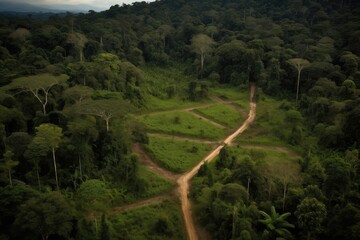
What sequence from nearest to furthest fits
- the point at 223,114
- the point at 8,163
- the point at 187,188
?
the point at 8,163, the point at 187,188, the point at 223,114

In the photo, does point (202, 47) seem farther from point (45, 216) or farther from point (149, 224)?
point (45, 216)

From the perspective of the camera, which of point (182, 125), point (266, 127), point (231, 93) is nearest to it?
point (182, 125)

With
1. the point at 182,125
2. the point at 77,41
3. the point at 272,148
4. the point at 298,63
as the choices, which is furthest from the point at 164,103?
the point at 298,63

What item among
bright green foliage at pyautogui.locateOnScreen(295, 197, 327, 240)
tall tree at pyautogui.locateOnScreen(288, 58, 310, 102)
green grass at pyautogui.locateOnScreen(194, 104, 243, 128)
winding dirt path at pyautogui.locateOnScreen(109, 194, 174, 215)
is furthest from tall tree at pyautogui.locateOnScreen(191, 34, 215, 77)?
bright green foliage at pyautogui.locateOnScreen(295, 197, 327, 240)

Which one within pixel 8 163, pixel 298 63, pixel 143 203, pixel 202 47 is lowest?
pixel 143 203

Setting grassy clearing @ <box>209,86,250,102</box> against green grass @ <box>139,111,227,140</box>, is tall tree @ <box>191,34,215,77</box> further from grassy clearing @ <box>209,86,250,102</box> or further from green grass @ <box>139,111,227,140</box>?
green grass @ <box>139,111,227,140</box>

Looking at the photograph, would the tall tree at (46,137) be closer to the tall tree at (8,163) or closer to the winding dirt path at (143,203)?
the tall tree at (8,163)

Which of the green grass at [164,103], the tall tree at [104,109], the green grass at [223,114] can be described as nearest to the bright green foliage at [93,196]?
the tall tree at [104,109]
